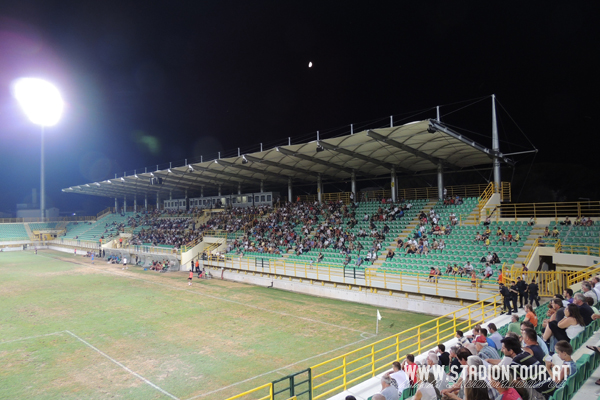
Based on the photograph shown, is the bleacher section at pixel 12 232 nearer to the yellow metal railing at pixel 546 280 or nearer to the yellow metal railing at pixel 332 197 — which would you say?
the yellow metal railing at pixel 332 197

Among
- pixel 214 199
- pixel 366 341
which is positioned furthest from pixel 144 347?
pixel 214 199

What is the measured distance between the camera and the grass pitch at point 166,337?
10055 mm

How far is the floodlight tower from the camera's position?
5709cm

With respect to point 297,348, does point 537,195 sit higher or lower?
higher

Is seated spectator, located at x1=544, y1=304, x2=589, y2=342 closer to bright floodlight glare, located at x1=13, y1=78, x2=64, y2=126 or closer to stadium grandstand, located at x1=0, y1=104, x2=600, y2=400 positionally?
stadium grandstand, located at x1=0, y1=104, x2=600, y2=400

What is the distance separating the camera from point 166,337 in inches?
556

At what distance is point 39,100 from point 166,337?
64.7 metres

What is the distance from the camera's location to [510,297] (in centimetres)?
1276

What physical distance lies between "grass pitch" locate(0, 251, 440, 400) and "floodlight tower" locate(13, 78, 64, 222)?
46.6 metres

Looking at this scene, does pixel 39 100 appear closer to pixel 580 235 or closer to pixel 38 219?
pixel 38 219

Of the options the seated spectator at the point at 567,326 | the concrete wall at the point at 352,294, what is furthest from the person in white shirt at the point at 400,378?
the concrete wall at the point at 352,294

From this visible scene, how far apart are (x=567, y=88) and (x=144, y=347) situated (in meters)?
33.9

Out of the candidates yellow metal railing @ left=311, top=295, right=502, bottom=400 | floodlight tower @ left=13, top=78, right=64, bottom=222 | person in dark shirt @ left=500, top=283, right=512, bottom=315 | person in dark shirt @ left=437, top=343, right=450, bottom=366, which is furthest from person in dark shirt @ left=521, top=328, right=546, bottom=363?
floodlight tower @ left=13, top=78, right=64, bottom=222

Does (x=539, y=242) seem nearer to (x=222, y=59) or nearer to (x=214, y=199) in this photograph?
(x=222, y=59)
